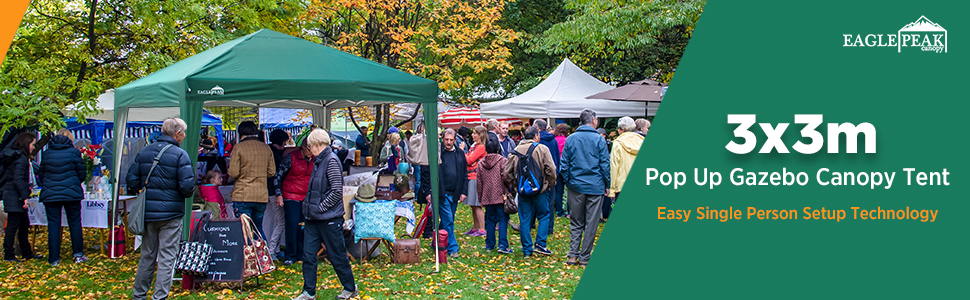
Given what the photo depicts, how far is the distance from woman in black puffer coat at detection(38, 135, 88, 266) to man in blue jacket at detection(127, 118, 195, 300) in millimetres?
2310

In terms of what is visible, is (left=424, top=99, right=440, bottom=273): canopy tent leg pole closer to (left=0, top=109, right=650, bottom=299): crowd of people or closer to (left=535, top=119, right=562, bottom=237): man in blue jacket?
(left=0, top=109, right=650, bottom=299): crowd of people

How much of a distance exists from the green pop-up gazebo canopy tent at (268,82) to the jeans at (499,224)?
3.63 feet

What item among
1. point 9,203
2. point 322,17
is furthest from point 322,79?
point 322,17

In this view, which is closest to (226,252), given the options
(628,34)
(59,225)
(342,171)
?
(342,171)

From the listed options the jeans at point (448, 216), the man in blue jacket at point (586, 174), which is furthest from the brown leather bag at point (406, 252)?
the man in blue jacket at point (586, 174)

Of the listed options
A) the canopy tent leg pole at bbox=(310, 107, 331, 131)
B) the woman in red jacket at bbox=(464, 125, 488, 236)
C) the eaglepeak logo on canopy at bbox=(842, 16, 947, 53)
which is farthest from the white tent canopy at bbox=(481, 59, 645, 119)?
the eaglepeak logo on canopy at bbox=(842, 16, 947, 53)

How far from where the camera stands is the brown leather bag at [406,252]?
6.68 metres

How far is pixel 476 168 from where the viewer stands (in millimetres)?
7840

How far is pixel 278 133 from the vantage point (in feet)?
22.4

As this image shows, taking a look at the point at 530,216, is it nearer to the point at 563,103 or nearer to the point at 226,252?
the point at 226,252

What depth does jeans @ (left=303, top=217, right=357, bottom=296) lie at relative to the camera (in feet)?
16.5

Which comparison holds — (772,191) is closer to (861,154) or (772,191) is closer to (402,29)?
(861,154)

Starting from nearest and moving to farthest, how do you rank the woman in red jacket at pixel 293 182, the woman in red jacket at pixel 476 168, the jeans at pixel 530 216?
the woman in red jacket at pixel 293 182 < the jeans at pixel 530 216 < the woman in red jacket at pixel 476 168

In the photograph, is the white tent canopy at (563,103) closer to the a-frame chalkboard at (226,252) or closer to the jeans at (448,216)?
the jeans at (448,216)
